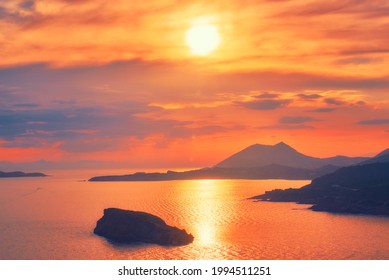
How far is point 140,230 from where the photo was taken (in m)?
126

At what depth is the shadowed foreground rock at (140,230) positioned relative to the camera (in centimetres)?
12206

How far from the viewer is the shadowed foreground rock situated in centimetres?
12206

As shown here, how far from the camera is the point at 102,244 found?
4877 inches

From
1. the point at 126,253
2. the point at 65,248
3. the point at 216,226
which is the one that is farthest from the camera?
the point at 216,226

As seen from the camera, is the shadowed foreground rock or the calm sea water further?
the shadowed foreground rock

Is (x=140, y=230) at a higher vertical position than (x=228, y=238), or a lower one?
higher

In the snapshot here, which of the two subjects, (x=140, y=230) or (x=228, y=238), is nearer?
(x=140, y=230)

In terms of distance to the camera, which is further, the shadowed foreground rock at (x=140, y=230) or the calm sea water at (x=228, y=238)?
the shadowed foreground rock at (x=140, y=230)

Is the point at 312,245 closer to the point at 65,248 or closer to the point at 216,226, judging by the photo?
the point at 216,226

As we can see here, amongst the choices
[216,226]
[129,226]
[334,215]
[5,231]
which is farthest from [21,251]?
[334,215]
